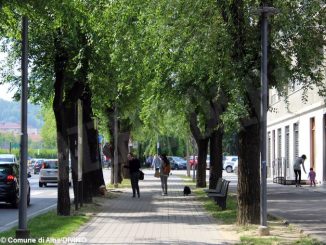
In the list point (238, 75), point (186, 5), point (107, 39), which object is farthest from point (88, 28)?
point (238, 75)

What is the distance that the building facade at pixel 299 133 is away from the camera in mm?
33594

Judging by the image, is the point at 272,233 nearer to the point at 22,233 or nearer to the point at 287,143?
the point at 22,233

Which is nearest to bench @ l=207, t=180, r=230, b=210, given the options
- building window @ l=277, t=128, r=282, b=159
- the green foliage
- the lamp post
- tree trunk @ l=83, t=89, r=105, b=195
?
the lamp post

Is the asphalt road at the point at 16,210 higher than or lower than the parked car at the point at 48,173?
lower

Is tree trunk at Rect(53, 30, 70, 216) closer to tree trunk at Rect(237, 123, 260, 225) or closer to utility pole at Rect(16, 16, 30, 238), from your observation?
tree trunk at Rect(237, 123, 260, 225)

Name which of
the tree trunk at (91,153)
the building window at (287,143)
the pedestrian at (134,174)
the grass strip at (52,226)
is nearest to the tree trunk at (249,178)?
the grass strip at (52,226)

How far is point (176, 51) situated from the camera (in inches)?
649

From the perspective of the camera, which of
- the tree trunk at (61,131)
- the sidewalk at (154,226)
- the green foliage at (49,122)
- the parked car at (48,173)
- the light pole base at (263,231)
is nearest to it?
the sidewalk at (154,226)

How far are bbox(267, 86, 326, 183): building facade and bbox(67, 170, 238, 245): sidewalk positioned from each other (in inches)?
356

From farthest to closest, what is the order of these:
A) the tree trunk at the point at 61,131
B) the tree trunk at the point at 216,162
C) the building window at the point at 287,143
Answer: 1. the building window at the point at 287,143
2. the tree trunk at the point at 216,162
3. the tree trunk at the point at 61,131

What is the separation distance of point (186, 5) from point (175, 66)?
257 centimetres

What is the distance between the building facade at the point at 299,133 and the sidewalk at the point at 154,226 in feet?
29.7

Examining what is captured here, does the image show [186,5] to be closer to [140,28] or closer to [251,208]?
[140,28]

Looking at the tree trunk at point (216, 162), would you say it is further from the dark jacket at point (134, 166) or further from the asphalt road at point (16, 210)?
the asphalt road at point (16, 210)
